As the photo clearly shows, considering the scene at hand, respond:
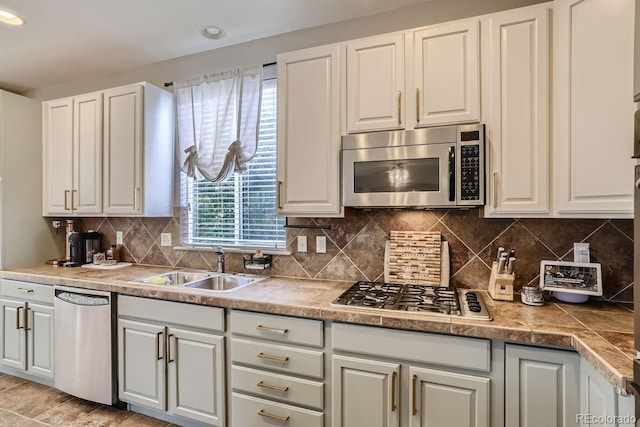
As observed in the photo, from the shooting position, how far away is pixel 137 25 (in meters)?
2.32

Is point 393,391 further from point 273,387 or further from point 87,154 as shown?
point 87,154

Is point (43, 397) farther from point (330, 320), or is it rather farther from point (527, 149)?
point (527, 149)

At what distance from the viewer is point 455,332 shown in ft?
4.68

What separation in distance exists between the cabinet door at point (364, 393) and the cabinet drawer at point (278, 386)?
0.10 metres

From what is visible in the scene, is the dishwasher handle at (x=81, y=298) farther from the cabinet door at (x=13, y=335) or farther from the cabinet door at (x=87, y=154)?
the cabinet door at (x=87, y=154)

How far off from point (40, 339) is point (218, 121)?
6.88 ft

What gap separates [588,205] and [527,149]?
1.18ft

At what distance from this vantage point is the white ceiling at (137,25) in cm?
210

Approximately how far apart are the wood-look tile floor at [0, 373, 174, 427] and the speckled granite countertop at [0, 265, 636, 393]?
2.84 feet

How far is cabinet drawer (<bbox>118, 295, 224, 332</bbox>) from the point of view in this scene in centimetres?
191

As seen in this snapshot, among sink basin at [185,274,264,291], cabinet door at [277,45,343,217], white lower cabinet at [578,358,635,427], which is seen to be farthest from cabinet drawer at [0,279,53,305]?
white lower cabinet at [578,358,635,427]

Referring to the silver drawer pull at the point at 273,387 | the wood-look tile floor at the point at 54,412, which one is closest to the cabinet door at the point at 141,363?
the wood-look tile floor at the point at 54,412

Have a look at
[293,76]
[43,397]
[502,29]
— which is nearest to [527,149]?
[502,29]

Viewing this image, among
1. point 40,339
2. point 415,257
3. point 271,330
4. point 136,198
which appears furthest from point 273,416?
point 40,339
